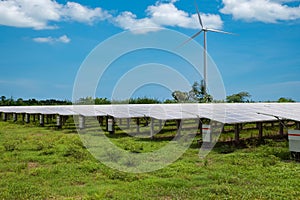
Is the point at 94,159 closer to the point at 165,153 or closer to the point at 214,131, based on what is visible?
the point at 165,153

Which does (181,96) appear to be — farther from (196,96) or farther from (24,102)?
(24,102)

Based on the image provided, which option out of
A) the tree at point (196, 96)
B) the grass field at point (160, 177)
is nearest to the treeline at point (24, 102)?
the tree at point (196, 96)

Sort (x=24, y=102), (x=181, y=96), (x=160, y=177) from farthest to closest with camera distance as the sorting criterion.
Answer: (x=24, y=102), (x=181, y=96), (x=160, y=177)

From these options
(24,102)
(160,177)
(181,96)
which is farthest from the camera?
(24,102)

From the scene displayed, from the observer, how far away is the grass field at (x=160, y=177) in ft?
21.6

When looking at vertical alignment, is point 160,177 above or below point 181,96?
below

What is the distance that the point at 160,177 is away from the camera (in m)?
8.02

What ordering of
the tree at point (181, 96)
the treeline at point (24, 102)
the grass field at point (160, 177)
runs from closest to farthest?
the grass field at point (160, 177) → the tree at point (181, 96) → the treeline at point (24, 102)

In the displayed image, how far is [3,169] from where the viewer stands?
9.10 meters

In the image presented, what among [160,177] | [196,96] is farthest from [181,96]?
[160,177]

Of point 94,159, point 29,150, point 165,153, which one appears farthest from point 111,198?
point 29,150

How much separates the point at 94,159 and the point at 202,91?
22814mm

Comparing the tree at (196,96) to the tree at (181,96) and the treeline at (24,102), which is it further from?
the treeline at (24,102)

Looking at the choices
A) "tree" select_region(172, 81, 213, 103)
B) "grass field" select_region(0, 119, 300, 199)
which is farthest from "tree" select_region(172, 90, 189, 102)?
"grass field" select_region(0, 119, 300, 199)
